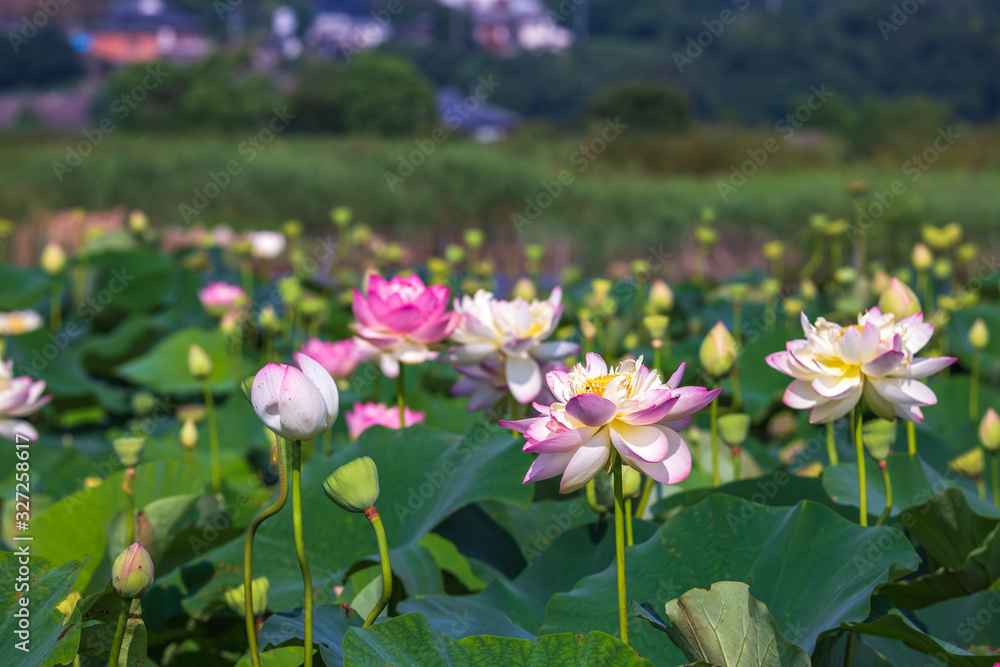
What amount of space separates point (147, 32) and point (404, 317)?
168 ft

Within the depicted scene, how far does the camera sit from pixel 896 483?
958 mm

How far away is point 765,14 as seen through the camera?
39.8m

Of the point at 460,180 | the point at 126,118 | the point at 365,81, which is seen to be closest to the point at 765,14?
the point at 365,81

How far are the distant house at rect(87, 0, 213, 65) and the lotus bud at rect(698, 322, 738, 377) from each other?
1925 inches

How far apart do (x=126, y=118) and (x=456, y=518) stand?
27066 millimetres

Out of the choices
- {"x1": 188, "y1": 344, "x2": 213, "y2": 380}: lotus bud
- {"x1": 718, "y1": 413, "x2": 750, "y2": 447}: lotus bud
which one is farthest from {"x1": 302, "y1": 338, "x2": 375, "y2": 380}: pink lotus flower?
{"x1": 718, "y1": 413, "x2": 750, "y2": 447}: lotus bud

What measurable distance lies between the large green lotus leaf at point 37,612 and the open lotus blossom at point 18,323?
1617mm

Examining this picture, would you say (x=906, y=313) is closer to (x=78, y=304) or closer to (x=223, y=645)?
(x=223, y=645)

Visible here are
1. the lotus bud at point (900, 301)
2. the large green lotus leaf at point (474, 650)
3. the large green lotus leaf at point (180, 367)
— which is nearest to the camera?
the large green lotus leaf at point (474, 650)

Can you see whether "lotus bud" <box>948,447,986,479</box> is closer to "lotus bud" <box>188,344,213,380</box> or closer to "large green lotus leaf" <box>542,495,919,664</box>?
"large green lotus leaf" <box>542,495,919,664</box>

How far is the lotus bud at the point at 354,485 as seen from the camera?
0.57 meters

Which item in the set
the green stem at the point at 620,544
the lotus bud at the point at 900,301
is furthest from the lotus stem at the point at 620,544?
the lotus bud at the point at 900,301

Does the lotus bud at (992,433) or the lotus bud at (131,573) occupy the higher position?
the lotus bud at (131,573)

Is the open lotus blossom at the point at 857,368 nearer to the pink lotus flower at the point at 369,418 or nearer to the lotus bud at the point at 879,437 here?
the lotus bud at the point at 879,437
